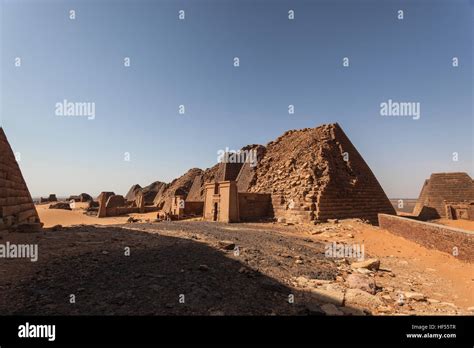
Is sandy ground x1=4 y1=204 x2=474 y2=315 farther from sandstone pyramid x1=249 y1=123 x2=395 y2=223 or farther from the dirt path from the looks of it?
sandstone pyramid x1=249 y1=123 x2=395 y2=223

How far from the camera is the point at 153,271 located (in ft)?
17.2

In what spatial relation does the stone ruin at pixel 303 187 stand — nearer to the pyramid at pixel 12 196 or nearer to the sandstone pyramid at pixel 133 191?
the pyramid at pixel 12 196

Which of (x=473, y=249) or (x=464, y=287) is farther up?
(x=473, y=249)

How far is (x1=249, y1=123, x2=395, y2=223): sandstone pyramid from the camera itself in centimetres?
1700

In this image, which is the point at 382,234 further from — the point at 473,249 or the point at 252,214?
the point at 252,214

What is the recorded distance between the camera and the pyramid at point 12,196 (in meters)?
8.24

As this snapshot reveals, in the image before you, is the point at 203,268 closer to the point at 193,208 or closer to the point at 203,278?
the point at 203,278

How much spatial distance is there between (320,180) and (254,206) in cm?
500

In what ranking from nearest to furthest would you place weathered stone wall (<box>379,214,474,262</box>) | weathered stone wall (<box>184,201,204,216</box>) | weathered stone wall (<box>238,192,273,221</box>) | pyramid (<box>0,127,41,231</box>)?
weathered stone wall (<box>379,214,474,262</box>)
pyramid (<box>0,127,41,231</box>)
weathered stone wall (<box>238,192,273,221</box>)
weathered stone wall (<box>184,201,204,216</box>)

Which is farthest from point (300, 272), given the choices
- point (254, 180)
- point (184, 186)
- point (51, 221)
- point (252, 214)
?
point (184, 186)

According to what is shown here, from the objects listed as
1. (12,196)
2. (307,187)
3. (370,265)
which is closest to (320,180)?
(307,187)

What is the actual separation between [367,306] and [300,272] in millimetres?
1744

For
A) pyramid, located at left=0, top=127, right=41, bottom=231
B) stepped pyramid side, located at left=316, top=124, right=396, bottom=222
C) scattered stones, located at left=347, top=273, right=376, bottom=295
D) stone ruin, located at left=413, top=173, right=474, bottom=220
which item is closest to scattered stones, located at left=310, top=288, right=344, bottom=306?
scattered stones, located at left=347, top=273, right=376, bottom=295

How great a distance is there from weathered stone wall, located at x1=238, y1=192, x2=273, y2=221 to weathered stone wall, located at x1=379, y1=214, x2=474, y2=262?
9659 mm
